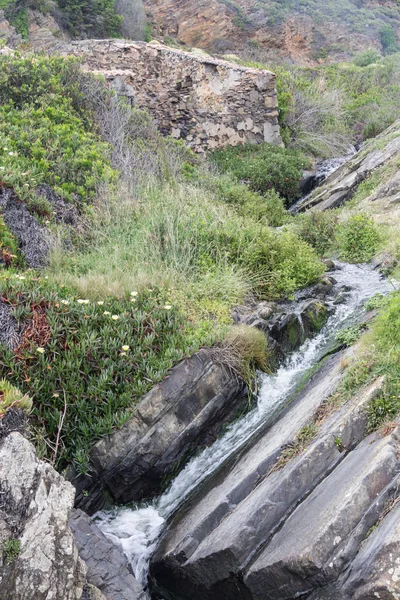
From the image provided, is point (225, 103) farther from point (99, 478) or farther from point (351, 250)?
point (99, 478)

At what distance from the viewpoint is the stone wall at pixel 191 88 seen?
56.1 feet

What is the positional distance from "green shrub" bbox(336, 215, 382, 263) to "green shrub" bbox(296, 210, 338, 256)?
0.48 m

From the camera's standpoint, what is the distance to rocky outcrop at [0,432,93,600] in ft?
11.6

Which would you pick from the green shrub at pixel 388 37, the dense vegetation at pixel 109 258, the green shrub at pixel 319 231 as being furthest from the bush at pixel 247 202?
the green shrub at pixel 388 37

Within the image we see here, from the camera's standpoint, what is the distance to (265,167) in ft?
50.4

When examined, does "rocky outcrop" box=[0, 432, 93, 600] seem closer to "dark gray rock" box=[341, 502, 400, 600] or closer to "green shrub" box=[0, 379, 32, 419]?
"green shrub" box=[0, 379, 32, 419]

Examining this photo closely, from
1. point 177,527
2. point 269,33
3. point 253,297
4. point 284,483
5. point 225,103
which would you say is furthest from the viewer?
point 269,33

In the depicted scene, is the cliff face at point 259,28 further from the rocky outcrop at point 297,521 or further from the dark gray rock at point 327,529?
the dark gray rock at point 327,529

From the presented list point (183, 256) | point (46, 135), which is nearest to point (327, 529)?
point (183, 256)

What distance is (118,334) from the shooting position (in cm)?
598

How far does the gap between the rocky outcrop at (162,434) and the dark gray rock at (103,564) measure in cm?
73

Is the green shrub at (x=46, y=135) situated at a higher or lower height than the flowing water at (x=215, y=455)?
higher

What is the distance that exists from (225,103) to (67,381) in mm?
13438

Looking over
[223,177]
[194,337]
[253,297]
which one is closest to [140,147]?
[223,177]
